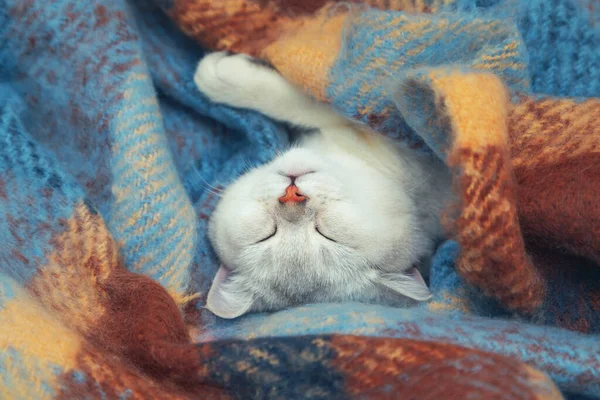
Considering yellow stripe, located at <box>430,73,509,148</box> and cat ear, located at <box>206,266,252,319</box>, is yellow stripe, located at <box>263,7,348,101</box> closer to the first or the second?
yellow stripe, located at <box>430,73,509,148</box>

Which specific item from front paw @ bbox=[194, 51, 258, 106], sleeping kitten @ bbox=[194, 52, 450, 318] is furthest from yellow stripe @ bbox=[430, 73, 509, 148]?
front paw @ bbox=[194, 51, 258, 106]

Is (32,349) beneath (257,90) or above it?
beneath

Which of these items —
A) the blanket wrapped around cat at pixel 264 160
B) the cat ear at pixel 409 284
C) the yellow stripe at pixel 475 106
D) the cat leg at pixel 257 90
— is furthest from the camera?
the cat leg at pixel 257 90

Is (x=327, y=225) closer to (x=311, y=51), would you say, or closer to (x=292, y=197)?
(x=292, y=197)

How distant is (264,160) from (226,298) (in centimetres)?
28

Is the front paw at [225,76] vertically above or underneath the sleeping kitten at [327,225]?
above

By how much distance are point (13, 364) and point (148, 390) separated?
0.15 m

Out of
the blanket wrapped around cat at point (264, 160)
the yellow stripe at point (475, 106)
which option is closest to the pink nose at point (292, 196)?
the blanket wrapped around cat at point (264, 160)

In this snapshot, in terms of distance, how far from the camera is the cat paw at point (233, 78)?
104 centimetres

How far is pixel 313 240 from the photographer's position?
36.8 inches

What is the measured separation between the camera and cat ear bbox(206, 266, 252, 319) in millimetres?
901

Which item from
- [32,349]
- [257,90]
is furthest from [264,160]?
[32,349]

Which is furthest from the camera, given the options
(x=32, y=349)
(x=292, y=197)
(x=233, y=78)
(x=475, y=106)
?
(x=233, y=78)

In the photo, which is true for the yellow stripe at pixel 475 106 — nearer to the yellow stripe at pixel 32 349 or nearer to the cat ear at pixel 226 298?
the cat ear at pixel 226 298
